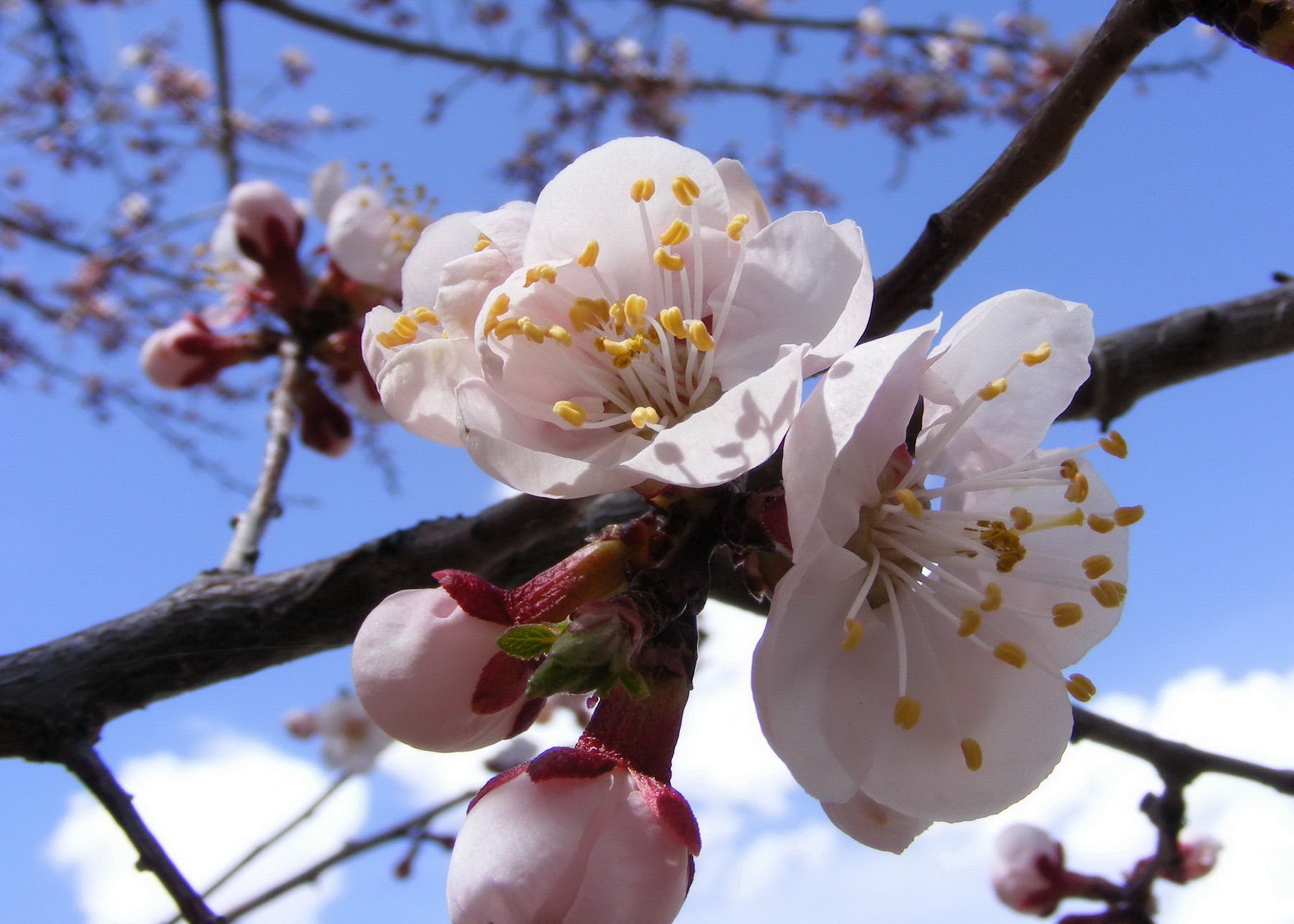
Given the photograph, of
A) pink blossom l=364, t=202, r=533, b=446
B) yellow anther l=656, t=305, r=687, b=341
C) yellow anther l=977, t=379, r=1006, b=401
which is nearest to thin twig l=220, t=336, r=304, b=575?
pink blossom l=364, t=202, r=533, b=446

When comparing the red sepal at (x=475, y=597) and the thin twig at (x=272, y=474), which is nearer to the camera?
the red sepal at (x=475, y=597)

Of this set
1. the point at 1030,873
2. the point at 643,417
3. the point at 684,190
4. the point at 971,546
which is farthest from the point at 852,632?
the point at 1030,873

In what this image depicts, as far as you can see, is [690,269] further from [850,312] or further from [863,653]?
[863,653]

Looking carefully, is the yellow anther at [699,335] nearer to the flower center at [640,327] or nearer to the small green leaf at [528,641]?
the flower center at [640,327]

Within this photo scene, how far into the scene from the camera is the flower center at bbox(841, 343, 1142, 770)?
1.04 m

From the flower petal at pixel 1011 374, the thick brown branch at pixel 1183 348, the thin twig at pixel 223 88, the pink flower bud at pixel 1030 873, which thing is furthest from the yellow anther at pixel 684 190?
the thin twig at pixel 223 88

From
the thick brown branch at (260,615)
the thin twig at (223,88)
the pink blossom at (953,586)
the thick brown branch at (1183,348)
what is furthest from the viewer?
the thin twig at (223,88)

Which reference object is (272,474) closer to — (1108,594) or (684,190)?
(684,190)

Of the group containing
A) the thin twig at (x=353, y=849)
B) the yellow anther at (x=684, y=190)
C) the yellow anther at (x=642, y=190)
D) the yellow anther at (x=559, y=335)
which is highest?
the yellow anther at (x=684, y=190)

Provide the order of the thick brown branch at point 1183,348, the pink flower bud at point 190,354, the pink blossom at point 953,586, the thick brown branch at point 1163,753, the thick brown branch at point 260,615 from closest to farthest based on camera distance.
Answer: the pink blossom at point 953,586 → the thick brown branch at point 260,615 → the thick brown branch at point 1163,753 → the thick brown branch at point 1183,348 → the pink flower bud at point 190,354

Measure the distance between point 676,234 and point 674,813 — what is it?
629 millimetres

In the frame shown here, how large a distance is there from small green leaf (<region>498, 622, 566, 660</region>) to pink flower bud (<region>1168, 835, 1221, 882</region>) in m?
2.75

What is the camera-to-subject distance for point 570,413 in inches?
38.3

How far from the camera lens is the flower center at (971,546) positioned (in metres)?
1.04
